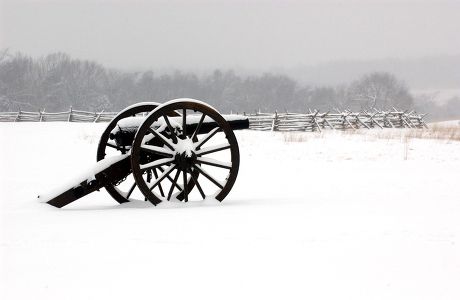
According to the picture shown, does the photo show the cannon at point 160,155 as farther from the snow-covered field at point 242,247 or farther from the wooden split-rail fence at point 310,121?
the wooden split-rail fence at point 310,121

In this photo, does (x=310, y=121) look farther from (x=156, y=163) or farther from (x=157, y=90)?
(x=157, y=90)

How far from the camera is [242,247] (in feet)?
11.9

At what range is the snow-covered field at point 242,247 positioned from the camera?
2816mm

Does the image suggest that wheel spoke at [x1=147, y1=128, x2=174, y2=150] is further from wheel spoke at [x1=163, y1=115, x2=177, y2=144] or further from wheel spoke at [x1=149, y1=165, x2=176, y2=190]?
wheel spoke at [x1=149, y1=165, x2=176, y2=190]

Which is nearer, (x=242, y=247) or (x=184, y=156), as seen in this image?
(x=242, y=247)

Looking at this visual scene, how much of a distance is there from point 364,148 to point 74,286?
44.8 feet

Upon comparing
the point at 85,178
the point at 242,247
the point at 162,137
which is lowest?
the point at 242,247

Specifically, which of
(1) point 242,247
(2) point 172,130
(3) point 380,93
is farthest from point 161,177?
(3) point 380,93

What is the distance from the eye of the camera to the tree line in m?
59.8

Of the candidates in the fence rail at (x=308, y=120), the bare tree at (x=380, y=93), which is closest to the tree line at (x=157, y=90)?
the bare tree at (x=380, y=93)

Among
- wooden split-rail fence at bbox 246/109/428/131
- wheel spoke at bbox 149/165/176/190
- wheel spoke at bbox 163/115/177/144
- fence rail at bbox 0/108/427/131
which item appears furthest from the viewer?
fence rail at bbox 0/108/427/131

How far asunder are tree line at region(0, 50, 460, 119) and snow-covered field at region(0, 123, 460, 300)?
49.3m

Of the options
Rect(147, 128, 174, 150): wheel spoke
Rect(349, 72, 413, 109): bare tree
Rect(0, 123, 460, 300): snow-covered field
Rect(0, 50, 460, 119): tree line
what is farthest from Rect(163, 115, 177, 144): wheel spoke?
Rect(349, 72, 413, 109): bare tree

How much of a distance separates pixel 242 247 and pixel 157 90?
8017 centimetres
